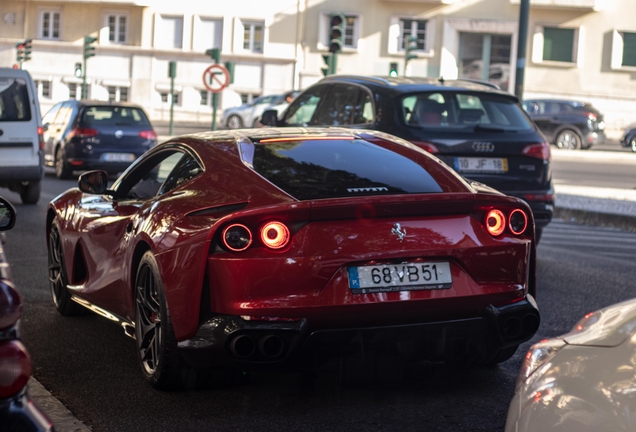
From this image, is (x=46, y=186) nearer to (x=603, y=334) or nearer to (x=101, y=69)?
(x=603, y=334)

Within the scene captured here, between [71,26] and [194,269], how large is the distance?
50420mm

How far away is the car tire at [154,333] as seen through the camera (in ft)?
16.7

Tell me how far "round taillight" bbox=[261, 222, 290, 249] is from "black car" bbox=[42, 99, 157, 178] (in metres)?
16.2

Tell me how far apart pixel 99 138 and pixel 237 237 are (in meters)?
16.4

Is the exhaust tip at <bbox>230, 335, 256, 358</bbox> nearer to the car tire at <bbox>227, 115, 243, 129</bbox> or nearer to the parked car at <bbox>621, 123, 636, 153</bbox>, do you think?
the parked car at <bbox>621, 123, 636, 153</bbox>

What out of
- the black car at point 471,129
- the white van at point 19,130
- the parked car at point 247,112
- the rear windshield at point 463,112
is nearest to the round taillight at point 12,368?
the black car at point 471,129

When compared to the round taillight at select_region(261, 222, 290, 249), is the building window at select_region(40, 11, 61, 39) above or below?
above

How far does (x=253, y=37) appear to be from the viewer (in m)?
51.0

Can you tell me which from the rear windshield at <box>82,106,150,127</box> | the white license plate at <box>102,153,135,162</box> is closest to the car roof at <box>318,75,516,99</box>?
the white license plate at <box>102,153,135,162</box>

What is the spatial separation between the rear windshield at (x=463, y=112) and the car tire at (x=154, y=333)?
4857mm

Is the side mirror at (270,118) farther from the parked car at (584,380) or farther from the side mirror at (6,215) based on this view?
the parked car at (584,380)

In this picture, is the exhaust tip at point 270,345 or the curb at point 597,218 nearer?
the exhaust tip at point 270,345

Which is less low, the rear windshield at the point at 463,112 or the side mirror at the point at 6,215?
the rear windshield at the point at 463,112

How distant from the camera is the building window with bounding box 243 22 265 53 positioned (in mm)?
50844
